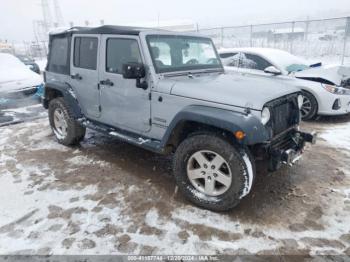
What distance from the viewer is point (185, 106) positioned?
3.21 meters

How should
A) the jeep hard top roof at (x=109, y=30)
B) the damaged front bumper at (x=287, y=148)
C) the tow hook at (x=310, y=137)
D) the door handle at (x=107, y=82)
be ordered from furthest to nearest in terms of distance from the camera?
1. the door handle at (x=107, y=82)
2. the jeep hard top roof at (x=109, y=30)
3. the tow hook at (x=310, y=137)
4. the damaged front bumper at (x=287, y=148)

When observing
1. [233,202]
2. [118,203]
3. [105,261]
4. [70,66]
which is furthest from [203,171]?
[70,66]

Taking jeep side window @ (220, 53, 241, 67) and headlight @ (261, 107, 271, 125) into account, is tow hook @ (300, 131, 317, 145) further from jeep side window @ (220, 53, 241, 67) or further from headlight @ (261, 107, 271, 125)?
jeep side window @ (220, 53, 241, 67)

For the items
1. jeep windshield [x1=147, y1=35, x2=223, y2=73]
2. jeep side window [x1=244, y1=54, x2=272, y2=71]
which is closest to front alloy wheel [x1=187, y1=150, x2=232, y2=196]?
jeep windshield [x1=147, y1=35, x2=223, y2=73]

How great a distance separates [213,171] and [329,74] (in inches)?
199

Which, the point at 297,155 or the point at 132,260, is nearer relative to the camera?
the point at 132,260

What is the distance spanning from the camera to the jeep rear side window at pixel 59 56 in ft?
15.8

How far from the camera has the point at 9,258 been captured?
8.33 feet

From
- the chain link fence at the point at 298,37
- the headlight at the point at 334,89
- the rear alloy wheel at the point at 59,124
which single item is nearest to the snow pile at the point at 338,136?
the headlight at the point at 334,89

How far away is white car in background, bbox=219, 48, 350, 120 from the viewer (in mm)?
6055

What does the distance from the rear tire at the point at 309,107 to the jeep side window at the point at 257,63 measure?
4.11 feet

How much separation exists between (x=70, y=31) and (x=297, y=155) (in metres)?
3.88

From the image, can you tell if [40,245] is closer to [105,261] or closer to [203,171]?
[105,261]

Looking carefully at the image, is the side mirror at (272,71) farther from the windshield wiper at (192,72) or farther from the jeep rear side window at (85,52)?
the jeep rear side window at (85,52)
